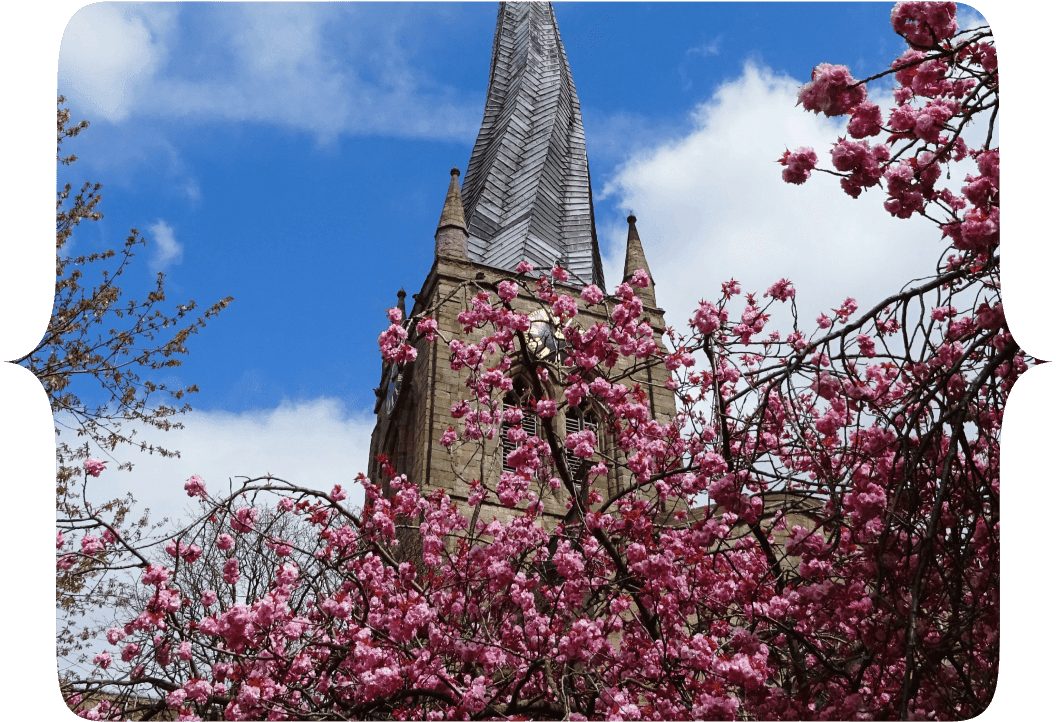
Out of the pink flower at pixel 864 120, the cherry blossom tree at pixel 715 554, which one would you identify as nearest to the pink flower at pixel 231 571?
the cherry blossom tree at pixel 715 554

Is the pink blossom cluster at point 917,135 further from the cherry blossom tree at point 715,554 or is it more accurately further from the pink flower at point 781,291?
the pink flower at point 781,291

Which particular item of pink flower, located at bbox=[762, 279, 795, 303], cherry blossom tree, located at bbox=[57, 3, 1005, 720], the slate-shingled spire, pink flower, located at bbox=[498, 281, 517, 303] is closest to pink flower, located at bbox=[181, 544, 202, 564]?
cherry blossom tree, located at bbox=[57, 3, 1005, 720]

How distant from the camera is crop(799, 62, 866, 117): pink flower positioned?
4051 mm

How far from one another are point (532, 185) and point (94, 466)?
60.8 ft

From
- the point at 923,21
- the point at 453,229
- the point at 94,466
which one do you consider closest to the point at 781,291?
the point at 923,21

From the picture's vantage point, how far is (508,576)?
6277 mm

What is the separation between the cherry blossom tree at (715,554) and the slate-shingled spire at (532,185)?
14699 millimetres

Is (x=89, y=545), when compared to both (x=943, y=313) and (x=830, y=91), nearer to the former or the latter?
(x=830, y=91)

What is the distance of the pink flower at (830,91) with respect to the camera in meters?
4.05

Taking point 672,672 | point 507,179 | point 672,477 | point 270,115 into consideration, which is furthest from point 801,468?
point 507,179

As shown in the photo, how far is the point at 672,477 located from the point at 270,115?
3637 mm

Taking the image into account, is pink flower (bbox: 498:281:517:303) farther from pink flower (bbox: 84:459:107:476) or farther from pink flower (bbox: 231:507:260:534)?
pink flower (bbox: 84:459:107:476)

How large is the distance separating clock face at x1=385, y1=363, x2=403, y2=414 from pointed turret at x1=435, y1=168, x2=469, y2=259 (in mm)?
3036

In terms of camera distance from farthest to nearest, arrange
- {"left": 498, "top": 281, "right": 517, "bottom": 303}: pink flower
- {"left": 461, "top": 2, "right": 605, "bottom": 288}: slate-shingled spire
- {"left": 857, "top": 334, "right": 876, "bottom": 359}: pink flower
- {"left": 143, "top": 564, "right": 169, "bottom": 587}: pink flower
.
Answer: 1. {"left": 461, "top": 2, "right": 605, "bottom": 288}: slate-shingled spire
2. {"left": 498, "top": 281, "right": 517, "bottom": 303}: pink flower
3. {"left": 143, "top": 564, "right": 169, "bottom": 587}: pink flower
4. {"left": 857, "top": 334, "right": 876, "bottom": 359}: pink flower
